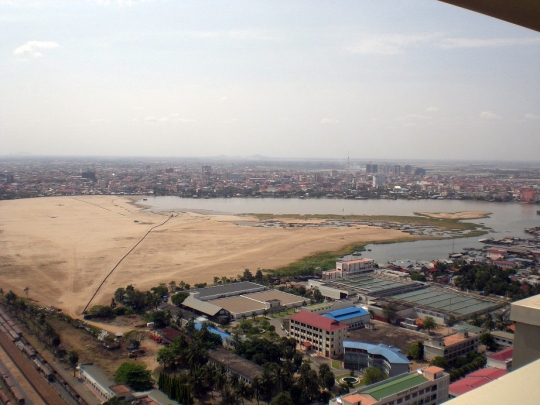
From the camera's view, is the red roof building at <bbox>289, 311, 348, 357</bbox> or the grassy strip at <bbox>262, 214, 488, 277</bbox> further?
the grassy strip at <bbox>262, 214, 488, 277</bbox>

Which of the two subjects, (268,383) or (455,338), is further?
(455,338)

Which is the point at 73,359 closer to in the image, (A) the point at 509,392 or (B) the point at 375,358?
(B) the point at 375,358

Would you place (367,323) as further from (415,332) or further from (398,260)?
(398,260)

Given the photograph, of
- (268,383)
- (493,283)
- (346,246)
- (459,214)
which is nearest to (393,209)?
(459,214)

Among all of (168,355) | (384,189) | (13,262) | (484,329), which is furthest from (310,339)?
(384,189)

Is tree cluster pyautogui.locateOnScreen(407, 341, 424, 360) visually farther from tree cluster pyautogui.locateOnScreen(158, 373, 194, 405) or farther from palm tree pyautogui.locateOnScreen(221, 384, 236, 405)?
tree cluster pyautogui.locateOnScreen(158, 373, 194, 405)

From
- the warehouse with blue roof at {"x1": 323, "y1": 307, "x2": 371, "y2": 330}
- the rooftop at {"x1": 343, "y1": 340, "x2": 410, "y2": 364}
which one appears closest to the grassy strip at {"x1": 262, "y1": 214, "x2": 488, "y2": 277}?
the warehouse with blue roof at {"x1": 323, "y1": 307, "x2": 371, "y2": 330}
